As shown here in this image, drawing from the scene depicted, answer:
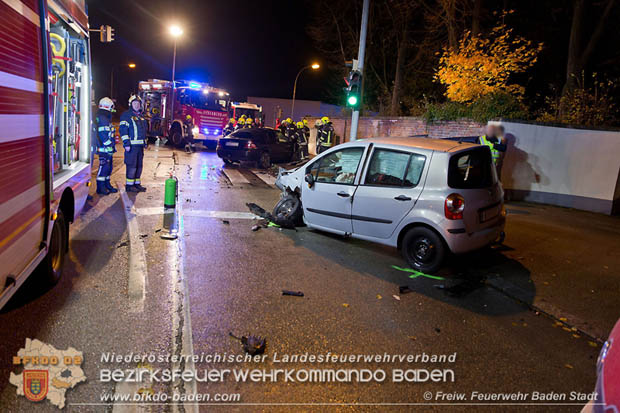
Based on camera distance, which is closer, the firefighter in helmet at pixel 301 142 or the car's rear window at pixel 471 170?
the car's rear window at pixel 471 170

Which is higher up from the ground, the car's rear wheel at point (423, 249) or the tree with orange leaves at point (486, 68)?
the tree with orange leaves at point (486, 68)

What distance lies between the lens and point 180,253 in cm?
608

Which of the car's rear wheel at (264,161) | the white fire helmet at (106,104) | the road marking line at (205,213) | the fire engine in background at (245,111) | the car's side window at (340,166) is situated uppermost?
the fire engine in background at (245,111)

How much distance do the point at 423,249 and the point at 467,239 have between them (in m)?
0.59

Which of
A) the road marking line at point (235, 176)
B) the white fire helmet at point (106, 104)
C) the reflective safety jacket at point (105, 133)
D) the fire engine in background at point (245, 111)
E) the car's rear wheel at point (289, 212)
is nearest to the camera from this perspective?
the car's rear wheel at point (289, 212)

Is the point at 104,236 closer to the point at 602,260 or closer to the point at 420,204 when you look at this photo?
the point at 420,204

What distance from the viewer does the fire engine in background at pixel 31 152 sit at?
9.64 feet

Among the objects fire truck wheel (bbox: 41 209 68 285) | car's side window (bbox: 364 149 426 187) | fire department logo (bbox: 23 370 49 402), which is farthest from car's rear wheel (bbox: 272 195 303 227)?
fire department logo (bbox: 23 370 49 402)

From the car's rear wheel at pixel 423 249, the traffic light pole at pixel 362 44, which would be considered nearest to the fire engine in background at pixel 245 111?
the traffic light pole at pixel 362 44

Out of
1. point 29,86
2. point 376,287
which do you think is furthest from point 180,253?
point 29,86

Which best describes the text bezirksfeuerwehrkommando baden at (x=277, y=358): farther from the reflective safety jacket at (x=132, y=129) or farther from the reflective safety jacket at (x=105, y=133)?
the reflective safety jacket at (x=132, y=129)

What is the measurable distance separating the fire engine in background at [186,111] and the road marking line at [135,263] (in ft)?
50.3

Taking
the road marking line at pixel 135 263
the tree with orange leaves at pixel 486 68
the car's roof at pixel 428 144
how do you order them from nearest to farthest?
1. the road marking line at pixel 135 263
2. the car's roof at pixel 428 144
3. the tree with orange leaves at pixel 486 68

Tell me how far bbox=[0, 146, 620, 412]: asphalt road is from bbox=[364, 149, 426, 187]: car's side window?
1.16 m
